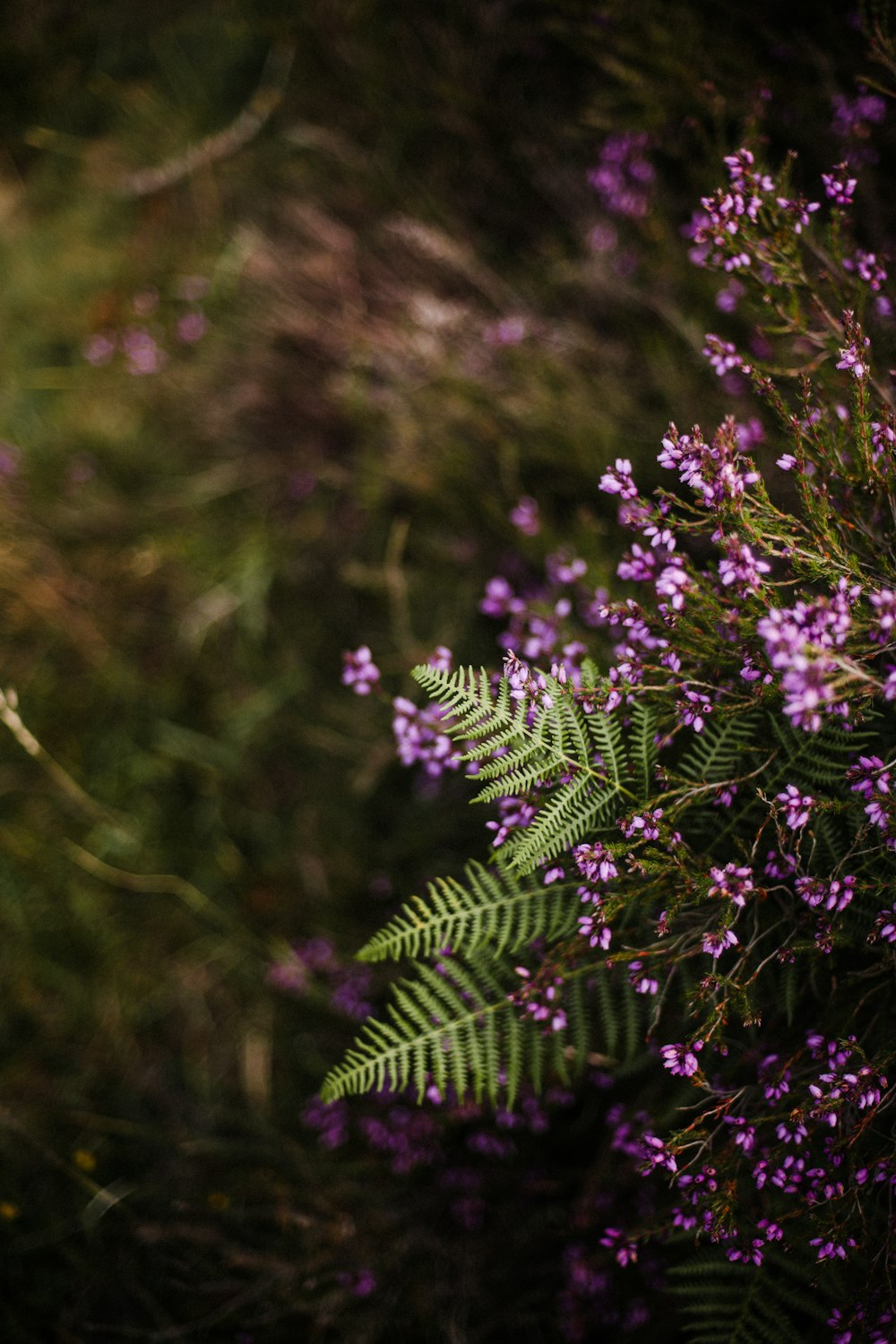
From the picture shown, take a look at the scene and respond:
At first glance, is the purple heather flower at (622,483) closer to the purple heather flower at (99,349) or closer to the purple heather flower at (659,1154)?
the purple heather flower at (659,1154)

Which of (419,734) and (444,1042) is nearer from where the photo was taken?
(444,1042)

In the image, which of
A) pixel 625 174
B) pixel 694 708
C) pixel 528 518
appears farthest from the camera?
pixel 625 174

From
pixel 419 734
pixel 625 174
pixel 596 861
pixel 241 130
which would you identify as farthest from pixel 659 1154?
pixel 241 130

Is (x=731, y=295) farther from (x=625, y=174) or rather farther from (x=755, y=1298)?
(x=755, y=1298)

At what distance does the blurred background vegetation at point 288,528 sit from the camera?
2.15 meters

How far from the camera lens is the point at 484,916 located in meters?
1.49

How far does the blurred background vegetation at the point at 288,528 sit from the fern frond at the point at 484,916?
96 cm

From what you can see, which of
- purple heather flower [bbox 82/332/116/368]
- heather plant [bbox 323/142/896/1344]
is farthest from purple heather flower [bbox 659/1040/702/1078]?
purple heather flower [bbox 82/332/116/368]

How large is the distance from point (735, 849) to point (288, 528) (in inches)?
93.7

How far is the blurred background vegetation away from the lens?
2.15 meters

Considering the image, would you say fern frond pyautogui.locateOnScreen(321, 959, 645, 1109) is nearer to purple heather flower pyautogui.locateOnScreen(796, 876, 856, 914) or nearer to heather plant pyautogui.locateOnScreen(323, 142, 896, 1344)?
Result: heather plant pyautogui.locateOnScreen(323, 142, 896, 1344)

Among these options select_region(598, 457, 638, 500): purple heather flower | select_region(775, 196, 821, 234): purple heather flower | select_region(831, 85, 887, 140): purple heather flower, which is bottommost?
select_region(598, 457, 638, 500): purple heather flower

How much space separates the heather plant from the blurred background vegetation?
0.60 metres

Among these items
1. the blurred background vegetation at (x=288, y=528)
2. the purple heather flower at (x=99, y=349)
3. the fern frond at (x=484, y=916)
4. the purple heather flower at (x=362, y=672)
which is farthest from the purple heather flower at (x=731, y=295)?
the purple heather flower at (x=99, y=349)
